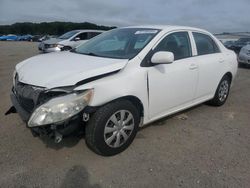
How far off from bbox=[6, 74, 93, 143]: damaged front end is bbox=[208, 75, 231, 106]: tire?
3.19m

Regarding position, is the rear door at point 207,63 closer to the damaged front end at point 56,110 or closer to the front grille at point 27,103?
the damaged front end at point 56,110

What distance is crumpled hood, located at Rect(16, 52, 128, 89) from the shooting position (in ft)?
10.2

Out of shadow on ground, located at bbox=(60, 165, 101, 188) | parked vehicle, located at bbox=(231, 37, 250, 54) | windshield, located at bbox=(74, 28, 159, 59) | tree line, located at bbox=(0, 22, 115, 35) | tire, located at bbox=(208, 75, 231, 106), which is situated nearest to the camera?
shadow on ground, located at bbox=(60, 165, 101, 188)

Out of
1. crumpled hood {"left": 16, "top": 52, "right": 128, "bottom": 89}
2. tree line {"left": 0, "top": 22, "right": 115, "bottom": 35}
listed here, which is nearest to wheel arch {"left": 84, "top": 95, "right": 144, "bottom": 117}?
crumpled hood {"left": 16, "top": 52, "right": 128, "bottom": 89}

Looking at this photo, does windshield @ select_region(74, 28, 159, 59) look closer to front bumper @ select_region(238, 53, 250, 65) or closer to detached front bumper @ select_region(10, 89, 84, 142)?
detached front bumper @ select_region(10, 89, 84, 142)

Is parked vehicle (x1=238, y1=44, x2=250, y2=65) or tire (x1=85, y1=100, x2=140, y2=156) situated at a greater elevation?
tire (x1=85, y1=100, x2=140, y2=156)

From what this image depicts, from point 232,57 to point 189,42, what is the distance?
1578 millimetres

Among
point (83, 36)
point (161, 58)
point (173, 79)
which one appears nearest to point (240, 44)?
point (83, 36)

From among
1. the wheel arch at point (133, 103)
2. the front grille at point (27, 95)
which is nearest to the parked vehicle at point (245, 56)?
the wheel arch at point (133, 103)

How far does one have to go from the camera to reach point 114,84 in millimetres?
3264

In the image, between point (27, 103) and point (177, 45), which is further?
point (177, 45)

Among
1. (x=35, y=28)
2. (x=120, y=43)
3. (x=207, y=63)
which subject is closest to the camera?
(x=120, y=43)

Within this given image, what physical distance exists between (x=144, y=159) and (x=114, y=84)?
3.36 feet

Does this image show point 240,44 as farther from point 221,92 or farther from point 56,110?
point 56,110
